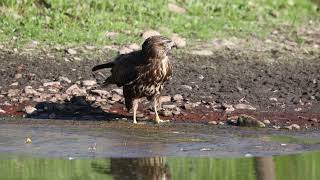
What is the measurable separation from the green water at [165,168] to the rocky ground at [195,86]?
2243 millimetres

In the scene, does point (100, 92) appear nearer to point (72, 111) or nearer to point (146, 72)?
point (72, 111)

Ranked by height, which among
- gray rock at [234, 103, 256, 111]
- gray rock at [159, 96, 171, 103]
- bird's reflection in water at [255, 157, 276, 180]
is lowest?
bird's reflection in water at [255, 157, 276, 180]

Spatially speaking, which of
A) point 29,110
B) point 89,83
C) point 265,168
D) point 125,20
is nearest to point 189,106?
point 89,83

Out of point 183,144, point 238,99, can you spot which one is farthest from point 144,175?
point 238,99

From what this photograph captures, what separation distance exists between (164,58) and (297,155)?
2561 mm

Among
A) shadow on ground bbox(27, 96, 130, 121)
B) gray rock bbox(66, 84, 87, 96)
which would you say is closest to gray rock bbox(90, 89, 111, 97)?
gray rock bbox(66, 84, 87, 96)

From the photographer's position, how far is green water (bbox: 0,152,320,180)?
9414mm

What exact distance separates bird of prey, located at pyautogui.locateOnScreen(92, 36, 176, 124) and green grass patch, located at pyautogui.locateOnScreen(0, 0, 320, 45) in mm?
3929

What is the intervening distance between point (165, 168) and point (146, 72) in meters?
2.83

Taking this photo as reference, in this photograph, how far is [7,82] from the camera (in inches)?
566

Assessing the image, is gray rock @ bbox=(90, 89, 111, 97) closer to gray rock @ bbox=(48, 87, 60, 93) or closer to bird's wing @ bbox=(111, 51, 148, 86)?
gray rock @ bbox=(48, 87, 60, 93)

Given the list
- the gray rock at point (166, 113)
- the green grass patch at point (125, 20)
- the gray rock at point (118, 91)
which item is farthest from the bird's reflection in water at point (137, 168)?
the green grass patch at point (125, 20)

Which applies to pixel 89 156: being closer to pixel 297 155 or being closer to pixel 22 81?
pixel 297 155

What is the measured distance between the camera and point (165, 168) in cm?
989
